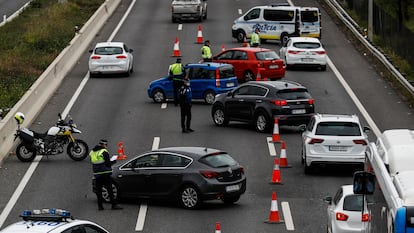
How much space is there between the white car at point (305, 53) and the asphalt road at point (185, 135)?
48 cm

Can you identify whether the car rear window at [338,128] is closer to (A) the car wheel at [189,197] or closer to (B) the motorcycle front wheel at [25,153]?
(A) the car wheel at [189,197]

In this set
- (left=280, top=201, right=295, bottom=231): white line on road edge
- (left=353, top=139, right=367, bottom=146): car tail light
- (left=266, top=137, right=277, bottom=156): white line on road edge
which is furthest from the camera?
(left=266, top=137, right=277, bottom=156): white line on road edge

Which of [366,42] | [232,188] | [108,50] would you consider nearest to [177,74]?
[108,50]

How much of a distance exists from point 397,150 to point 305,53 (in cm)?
3339

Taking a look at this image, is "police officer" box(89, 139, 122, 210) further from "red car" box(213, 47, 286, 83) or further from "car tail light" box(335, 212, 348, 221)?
"red car" box(213, 47, 286, 83)

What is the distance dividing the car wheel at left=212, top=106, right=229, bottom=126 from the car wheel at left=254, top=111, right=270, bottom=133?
1.35 metres

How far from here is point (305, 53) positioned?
47.3 meters

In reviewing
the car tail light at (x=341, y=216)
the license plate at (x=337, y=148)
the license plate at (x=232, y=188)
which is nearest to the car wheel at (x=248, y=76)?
the license plate at (x=337, y=148)

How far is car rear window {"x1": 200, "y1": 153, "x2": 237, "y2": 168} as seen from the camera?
1025 inches

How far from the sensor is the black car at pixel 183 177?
25.9 meters

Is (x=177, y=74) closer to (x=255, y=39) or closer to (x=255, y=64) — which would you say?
(x=255, y=64)

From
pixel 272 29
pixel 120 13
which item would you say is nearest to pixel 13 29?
pixel 120 13

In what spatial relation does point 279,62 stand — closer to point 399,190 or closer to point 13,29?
point 13,29

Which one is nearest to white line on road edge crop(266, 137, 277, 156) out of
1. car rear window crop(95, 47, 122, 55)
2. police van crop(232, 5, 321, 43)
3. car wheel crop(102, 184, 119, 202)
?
car wheel crop(102, 184, 119, 202)
